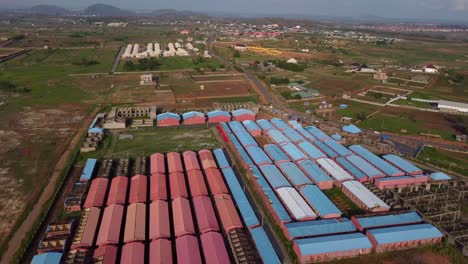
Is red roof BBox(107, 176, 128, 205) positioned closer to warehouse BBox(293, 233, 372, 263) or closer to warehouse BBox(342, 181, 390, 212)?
warehouse BBox(293, 233, 372, 263)

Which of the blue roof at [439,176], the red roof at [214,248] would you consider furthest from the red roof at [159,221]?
the blue roof at [439,176]

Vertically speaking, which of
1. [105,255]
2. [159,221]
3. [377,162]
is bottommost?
[105,255]

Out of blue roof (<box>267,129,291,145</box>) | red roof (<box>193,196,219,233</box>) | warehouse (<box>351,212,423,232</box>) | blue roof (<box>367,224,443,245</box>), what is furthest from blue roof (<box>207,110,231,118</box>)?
blue roof (<box>367,224,443,245</box>)

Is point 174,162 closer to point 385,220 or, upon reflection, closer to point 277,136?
point 277,136

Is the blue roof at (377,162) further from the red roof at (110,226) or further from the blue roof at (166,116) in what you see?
the red roof at (110,226)

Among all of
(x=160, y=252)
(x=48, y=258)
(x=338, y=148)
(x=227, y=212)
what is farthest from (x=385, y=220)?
(x=48, y=258)

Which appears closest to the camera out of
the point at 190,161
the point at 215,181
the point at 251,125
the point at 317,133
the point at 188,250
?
the point at 188,250
